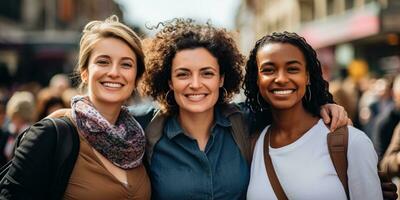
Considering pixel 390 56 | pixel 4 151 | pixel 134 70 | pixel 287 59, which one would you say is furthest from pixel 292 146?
pixel 390 56

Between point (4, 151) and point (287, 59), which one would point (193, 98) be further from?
point (4, 151)

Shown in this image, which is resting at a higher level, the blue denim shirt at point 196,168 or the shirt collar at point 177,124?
the shirt collar at point 177,124

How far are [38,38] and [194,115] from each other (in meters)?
25.1

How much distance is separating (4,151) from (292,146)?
4.00m

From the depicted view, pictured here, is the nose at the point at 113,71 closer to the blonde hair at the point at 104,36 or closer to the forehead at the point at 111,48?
the forehead at the point at 111,48

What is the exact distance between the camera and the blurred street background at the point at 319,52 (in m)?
7.87

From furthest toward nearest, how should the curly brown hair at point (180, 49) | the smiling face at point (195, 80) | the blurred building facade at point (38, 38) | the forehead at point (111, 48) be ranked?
the blurred building facade at point (38, 38) → the curly brown hair at point (180, 49) → the smiling face at point (195, 80) → the forehead at point (111, 48)

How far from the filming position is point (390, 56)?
23.7m

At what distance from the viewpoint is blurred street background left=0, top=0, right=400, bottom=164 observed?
25.8 ft

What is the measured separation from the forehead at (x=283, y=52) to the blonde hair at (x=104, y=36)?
87 cm

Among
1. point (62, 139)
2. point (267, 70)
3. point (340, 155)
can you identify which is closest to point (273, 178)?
point (340, 155)

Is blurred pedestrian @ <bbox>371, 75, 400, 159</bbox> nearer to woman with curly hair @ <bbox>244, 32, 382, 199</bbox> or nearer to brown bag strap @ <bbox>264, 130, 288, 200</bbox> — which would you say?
woman with curly hair @ <bbox>244, 32, 382, 199</bbox>

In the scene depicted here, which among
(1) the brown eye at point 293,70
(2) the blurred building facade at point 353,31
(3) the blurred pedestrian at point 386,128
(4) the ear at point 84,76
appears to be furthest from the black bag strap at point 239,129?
(2) the blurred building facade at point 353,31

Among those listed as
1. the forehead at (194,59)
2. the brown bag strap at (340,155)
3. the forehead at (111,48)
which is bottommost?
the brown bag strap at (340,155)
